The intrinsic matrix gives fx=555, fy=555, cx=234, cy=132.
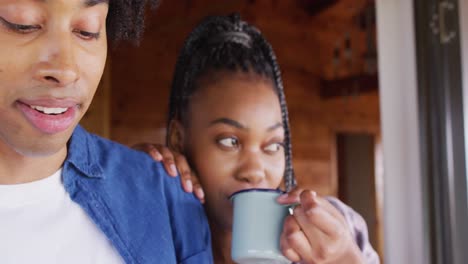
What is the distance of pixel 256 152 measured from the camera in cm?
102

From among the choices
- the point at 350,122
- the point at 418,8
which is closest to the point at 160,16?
the point at 350,122

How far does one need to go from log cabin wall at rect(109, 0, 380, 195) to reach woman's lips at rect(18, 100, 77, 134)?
2572mm

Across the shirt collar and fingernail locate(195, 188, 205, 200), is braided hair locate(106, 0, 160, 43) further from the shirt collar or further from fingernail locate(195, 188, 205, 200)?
fingernail locate(195, 188, 205, 200)

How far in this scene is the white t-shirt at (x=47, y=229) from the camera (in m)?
0.71

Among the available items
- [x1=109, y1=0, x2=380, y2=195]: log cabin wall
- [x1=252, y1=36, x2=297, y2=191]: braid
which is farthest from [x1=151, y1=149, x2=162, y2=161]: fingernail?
[x1=109, y1=0, x2=380, y2=195]: log cabin wall

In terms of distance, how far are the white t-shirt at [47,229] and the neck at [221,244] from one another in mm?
290

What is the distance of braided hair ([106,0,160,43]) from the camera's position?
0.88 metres

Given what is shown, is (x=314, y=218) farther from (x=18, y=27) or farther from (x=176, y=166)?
(x=18, y=27)

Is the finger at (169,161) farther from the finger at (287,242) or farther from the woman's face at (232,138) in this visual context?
the finger at (287,242)

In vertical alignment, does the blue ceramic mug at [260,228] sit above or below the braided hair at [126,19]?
below

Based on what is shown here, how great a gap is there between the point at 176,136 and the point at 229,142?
0.49 ft

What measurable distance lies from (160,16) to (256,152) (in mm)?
2599

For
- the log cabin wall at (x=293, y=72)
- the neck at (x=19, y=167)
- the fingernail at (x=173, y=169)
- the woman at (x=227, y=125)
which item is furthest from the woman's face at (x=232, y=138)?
the log cabin wall at (x=293, y=72)

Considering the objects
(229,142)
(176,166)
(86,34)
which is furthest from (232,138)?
(86,34)
